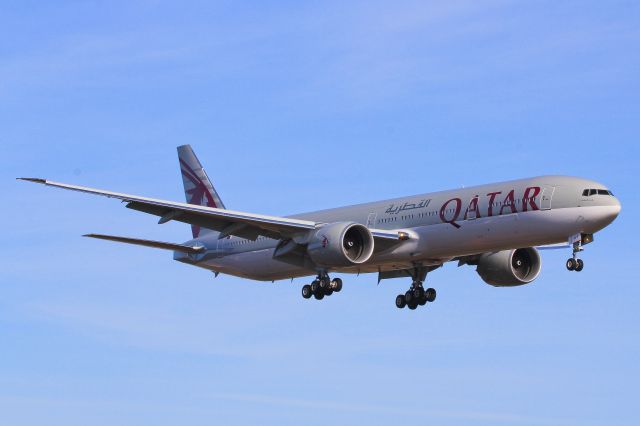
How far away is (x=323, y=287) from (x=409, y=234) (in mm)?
4535

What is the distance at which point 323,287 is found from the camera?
58.1 m

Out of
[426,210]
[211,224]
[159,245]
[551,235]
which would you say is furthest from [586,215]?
[159,245]

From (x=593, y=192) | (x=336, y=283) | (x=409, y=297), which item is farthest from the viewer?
(x=409, y=297)

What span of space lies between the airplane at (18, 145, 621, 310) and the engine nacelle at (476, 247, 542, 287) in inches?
1.8

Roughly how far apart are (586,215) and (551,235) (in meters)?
1.60

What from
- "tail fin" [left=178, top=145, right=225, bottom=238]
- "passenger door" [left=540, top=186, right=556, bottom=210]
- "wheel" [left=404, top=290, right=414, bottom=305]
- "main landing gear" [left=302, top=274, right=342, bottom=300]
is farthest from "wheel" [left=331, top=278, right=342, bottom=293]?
"tail fin" [left=178, top=145, right=225, bottom=238]

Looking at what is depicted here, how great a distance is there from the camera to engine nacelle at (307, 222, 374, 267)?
55406 millimetres

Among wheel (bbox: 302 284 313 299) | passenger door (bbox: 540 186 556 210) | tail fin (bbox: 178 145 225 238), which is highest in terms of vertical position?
tail fin (bbox: 178 145 225 238)

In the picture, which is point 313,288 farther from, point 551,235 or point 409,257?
point 551,235

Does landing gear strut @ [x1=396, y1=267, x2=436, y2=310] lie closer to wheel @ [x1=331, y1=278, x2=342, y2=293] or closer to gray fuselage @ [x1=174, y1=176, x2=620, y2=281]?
gray fuselage @ [x1=174, y1=176, x2=620, y2=281]

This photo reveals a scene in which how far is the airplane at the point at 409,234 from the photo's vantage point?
52.6 metres

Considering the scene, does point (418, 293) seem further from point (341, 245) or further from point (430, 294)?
point (341, 245)

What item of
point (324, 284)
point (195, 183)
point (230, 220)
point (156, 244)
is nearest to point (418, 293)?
point (324, 284)

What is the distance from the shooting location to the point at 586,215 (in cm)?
5197
